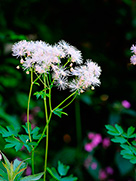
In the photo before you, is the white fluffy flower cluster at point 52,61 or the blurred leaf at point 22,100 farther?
the blurred leaf at point 22,100

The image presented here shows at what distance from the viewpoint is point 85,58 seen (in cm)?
297

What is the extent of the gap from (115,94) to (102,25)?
85cm

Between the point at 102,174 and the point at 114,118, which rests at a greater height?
the point at 114,118

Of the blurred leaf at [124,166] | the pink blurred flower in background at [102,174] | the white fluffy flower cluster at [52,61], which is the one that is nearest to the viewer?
the white fluffy flower cluster at [52,61]

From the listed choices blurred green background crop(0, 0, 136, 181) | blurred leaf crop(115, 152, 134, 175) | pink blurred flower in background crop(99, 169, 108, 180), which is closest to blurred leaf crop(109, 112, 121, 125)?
blurred green background crop(0, 0, 136, 181)

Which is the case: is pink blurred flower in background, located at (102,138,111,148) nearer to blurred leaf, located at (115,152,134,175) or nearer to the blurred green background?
the blurred green background

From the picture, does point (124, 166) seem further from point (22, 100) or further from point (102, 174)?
point (22, 100)

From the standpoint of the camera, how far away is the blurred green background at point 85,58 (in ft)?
8.40

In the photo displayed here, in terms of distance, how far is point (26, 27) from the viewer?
102 inches

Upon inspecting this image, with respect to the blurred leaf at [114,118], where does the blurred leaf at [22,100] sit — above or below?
above

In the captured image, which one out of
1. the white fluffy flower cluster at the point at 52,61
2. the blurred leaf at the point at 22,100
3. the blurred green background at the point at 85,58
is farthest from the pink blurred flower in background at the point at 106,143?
the white fluffy flower cluster at the point at 52,61

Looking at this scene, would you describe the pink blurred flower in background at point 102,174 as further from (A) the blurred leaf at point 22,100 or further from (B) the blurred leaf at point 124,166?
(A) the blurred leaf at point 22,100

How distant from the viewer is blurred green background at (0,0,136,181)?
101 inches

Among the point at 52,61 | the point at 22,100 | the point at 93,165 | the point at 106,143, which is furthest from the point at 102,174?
the point at 52,61
